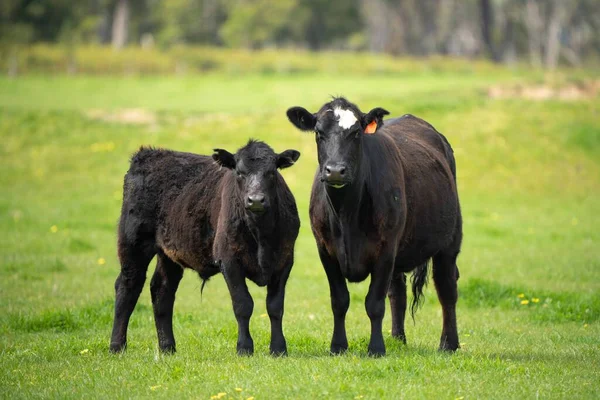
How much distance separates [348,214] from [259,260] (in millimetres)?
1020

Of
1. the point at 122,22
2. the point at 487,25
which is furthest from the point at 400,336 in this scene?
the point at 122,22

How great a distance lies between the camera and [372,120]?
9.43 metres

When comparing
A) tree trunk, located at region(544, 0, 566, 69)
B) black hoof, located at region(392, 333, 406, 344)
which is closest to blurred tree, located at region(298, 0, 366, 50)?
tree trunk, located at region(544, 0, 566, 69)

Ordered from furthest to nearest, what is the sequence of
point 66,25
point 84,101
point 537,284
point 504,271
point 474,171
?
point 66,25 → point 84,101 → point 474,171 → point 504,271 → point 537,284

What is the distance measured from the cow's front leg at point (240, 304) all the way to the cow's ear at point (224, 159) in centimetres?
111

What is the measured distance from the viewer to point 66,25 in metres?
68.1

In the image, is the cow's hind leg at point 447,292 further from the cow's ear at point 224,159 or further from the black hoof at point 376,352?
the cow's ear at point 224,159

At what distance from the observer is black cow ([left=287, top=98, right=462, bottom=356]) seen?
9188 mm

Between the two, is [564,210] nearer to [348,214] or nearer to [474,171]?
[474,171]

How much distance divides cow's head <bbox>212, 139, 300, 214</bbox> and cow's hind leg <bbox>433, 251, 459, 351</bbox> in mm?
2322

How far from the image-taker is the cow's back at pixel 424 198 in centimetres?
1005

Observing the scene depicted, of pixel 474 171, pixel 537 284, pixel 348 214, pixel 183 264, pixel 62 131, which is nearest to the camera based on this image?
pixel 348 214

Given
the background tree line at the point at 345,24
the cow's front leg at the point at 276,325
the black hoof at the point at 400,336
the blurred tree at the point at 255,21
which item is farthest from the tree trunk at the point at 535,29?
the cow's front leg at the point at 276,325

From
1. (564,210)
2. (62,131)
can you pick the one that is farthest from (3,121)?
(564,210)
